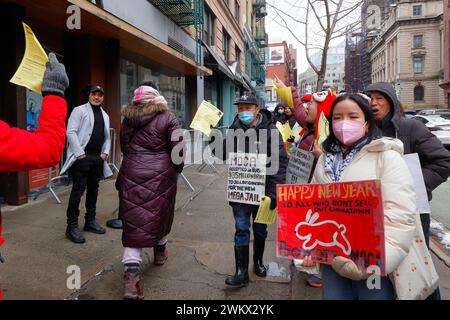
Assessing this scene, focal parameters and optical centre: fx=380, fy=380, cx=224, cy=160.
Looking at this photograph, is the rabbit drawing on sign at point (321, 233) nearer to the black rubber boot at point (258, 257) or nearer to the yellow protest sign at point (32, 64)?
the yellow protest sign at point (32, 64)

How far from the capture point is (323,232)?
2.10m

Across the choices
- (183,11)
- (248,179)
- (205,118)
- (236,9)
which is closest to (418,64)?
(236,9)

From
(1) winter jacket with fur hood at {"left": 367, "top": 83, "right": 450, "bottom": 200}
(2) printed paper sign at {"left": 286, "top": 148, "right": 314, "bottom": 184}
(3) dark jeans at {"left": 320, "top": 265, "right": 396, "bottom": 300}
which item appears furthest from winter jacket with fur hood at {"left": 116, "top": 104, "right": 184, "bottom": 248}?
(1) winter jacket with fur hood at {"left": 367, "top": 83, "right": 450, "bottom": 200}

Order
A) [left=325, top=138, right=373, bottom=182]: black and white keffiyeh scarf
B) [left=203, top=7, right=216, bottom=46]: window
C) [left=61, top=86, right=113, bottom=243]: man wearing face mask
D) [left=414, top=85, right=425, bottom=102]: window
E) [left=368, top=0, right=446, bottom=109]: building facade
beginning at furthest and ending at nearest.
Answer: [left=414, top=85, right=425, bottom=102]: window < [left=368, top=0, right=446, bottom=109]: building facade < [left=203, top=7, right=216, bottom=46]: window < [left=61, top=86, right=113, bottom=243]: man wearing face mask < [left=325, top=138, right=373, bottom=182]: black and white keffiyeh scarf

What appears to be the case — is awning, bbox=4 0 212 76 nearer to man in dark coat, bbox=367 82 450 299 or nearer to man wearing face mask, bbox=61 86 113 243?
man wearing face mask, bbox=61 86 113 243

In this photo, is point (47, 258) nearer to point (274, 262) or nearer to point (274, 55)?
point (274, 262)

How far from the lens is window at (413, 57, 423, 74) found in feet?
232

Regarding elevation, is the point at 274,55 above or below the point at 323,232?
above

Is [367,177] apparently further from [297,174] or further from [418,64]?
[418,64]

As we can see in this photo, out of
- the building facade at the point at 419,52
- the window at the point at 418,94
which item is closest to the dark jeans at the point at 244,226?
the building facade at the point at 419,52

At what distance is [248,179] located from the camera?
12.3 ft

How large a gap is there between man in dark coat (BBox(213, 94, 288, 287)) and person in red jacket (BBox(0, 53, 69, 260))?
2128mm

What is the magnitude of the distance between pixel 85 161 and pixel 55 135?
3165mm
